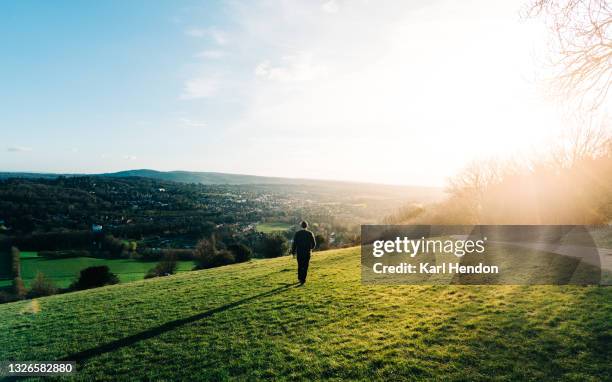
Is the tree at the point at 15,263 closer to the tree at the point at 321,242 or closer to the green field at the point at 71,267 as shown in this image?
the green field at the point at 71,267

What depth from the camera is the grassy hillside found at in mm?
7562

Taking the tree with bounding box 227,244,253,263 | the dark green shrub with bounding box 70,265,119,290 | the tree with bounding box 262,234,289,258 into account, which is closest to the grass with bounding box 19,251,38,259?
the dark green shrub with bounding box 70,265,119,290

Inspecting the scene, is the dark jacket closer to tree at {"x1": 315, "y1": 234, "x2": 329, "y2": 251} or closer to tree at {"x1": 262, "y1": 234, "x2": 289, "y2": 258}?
tree at {"x1": 315, "y1": 234, "x2": 329, "y2": 251}

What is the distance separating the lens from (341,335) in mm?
9617

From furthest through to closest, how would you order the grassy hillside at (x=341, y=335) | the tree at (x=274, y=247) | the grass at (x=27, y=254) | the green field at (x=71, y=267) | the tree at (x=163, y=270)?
the grass at (x=27, y=254) < the tree at (x=274, y=247) < the tree at (x=163, y=270) < the green field at (x=71, y=267) < the grassy hillside at (x=341, y=335)

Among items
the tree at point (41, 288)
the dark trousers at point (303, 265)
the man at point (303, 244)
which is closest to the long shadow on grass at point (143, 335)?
the dark trousers at point (303, 265)

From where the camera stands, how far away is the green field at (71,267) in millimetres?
51531

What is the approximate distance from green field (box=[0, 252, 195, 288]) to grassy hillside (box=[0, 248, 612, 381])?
42444 mm

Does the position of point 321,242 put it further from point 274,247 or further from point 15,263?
point 15,263

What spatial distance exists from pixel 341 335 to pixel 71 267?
6456 cm

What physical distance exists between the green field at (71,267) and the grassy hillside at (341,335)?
4244cm

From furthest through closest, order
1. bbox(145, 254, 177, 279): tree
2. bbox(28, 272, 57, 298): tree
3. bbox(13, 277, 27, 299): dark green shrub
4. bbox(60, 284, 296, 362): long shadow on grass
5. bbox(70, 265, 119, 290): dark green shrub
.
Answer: bbox(145, 254, 177, 279): tree → bbox(70, 265, 119, 290): dark green shrub → bbox(13, 277, 27, 299): dark green shrub → bbox(28, 272, 57, 298): tree → bbox(60, 284, 296, 362): long shadow on grass

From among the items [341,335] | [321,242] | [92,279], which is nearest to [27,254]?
[92,279]

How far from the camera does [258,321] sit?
36.7 ft
